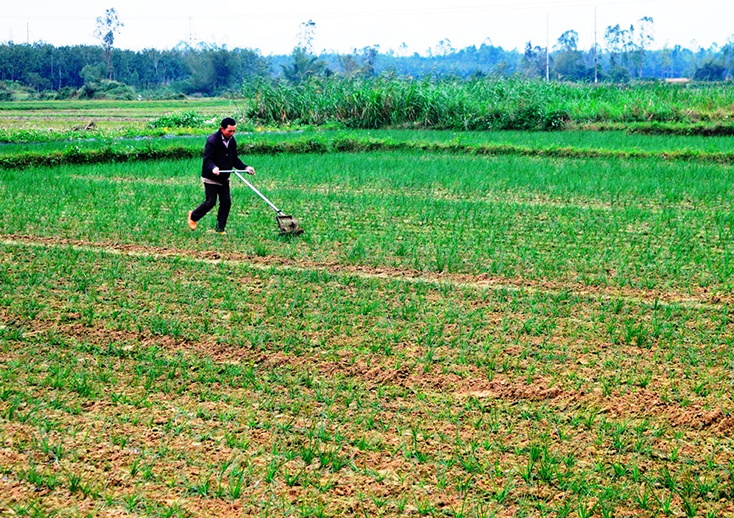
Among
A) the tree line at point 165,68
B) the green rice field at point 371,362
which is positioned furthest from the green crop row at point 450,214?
the tree line at point 165,68

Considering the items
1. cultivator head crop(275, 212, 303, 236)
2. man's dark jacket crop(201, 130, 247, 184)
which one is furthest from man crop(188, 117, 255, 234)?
cultivator head crop(275, 212, 303, 236)

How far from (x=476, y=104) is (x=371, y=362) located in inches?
651

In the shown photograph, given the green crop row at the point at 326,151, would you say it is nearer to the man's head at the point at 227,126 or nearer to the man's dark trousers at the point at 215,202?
the man's dark trousers at the point at 215,202

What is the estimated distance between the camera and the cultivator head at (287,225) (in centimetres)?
797

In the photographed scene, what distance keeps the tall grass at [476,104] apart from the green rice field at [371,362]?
10166mm

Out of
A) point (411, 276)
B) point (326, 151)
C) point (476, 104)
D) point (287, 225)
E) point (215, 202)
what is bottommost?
point (411, 276)

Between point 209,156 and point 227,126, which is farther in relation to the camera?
point 209,156

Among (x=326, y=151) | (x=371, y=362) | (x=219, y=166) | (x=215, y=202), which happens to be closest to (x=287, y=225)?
(x=215, y=202)

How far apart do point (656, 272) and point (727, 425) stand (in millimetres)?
2915

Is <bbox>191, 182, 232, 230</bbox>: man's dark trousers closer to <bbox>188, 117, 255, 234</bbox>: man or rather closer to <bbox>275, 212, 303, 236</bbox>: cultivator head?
<bbox>188, 117, 255, 234</bbox>: man

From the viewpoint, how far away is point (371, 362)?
15.4 ft

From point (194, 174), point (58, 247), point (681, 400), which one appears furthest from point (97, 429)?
point (194, 174)

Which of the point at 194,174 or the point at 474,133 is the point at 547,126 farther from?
the point at 194,174

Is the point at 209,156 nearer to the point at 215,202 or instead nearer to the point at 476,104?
the point at 215,202
